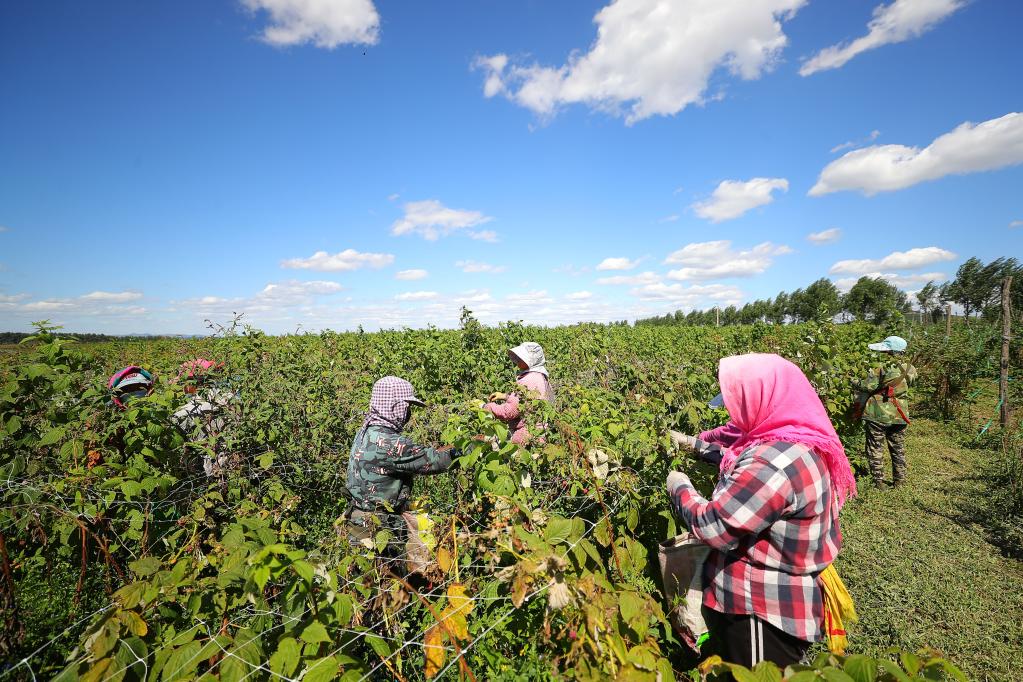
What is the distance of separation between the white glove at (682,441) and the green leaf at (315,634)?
1602 millimetres

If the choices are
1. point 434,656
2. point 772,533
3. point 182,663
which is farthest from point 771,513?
point 182,663

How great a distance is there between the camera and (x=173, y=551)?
6.79 feet

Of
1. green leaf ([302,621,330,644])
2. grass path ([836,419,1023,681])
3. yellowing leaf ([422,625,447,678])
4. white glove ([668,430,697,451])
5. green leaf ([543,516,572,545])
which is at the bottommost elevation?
grass path ([836,419,1023,681])

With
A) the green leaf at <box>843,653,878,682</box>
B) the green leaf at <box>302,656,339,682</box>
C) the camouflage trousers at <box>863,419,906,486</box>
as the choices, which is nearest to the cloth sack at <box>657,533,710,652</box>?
the green leaf at <box>843,653,878,682</box>

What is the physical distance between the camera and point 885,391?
5469mm

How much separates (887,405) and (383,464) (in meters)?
5.83

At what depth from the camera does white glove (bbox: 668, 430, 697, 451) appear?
214cm

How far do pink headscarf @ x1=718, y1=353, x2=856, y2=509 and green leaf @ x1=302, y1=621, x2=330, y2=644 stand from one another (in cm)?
137

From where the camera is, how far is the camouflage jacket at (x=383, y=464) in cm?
288

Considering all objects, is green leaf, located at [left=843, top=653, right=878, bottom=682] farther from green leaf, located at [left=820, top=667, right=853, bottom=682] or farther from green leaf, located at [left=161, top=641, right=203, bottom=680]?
green leaf, located at [left=161, top=641, right=203, bottom=680]

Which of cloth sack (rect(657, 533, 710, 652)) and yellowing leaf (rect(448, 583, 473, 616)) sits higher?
yellowing leaf (rect(448, 583, 473, 616))

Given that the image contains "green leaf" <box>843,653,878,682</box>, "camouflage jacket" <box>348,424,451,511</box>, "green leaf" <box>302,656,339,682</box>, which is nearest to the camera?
"green leaf" <box>843,653,878,682</box>

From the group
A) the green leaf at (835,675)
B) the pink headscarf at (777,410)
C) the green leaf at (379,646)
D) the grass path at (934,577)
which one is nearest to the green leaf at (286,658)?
the green leaf at (379,646)

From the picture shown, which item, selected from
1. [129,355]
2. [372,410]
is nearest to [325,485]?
[372,410]
